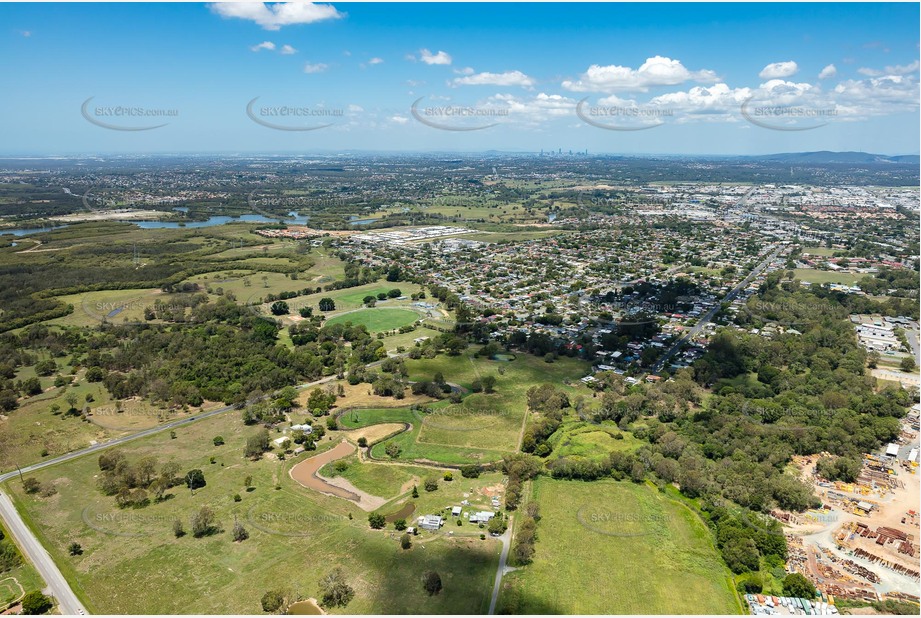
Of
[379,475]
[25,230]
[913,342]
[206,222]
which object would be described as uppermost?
[206,222]

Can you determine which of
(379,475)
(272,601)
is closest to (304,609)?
(272,601)

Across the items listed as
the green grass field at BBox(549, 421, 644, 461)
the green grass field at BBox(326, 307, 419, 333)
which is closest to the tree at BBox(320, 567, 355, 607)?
the green grass field at BBox(549, 421, 644, 461)

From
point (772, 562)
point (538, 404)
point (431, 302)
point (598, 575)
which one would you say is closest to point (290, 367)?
point (538, 404)

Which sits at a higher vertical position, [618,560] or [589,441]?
[589,441]

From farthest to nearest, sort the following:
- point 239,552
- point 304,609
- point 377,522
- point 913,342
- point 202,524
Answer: point 913,342 < point 377,522 < point 202,524 < point 239,552 < point 304,609

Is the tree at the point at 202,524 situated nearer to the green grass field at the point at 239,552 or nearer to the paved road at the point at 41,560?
the green grass field at the point at 239,552

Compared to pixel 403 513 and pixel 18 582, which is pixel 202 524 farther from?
pixel 403 513

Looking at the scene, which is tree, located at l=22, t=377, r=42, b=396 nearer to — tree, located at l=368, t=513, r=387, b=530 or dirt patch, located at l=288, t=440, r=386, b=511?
dirt patch, located at l=288, t=440, r=386, b=511
